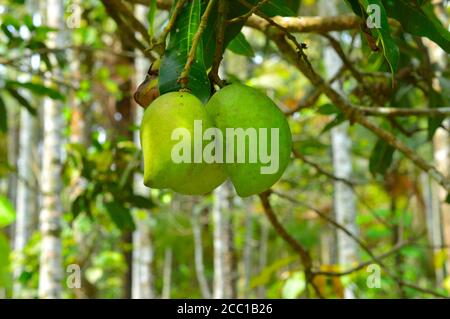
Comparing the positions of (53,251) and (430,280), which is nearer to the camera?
(53,251)

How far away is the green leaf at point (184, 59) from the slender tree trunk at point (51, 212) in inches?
63.4

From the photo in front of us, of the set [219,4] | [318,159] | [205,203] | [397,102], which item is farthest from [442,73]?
[318,159]

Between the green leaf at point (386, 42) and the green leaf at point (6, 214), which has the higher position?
the green leaf at point (386, 42)

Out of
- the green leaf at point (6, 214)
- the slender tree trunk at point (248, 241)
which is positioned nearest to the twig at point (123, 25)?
the green leaf at point (6, 214)

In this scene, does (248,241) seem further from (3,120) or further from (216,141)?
(216,141)

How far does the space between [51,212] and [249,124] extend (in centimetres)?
202

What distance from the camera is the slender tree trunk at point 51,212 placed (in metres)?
2.46

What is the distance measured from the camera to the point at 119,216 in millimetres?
1929

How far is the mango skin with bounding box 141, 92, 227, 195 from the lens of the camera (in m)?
0.66

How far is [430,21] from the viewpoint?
935 millimetres

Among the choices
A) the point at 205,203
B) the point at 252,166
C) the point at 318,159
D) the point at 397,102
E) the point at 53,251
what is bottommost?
the point at 252,166

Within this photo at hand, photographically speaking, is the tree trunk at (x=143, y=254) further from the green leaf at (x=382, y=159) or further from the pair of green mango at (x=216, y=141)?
the pair of green mango at (x=216, y=141)
